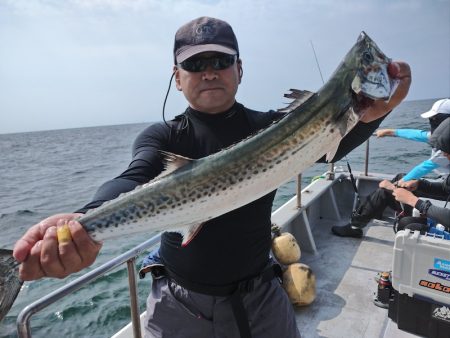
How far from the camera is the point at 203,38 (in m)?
2.52

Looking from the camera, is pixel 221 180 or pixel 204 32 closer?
pixel 221 180

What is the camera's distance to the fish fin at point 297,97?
2.28 metres

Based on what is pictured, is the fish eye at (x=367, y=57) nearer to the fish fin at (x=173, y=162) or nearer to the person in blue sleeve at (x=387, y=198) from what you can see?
the fish fin at (x=173, y=162)

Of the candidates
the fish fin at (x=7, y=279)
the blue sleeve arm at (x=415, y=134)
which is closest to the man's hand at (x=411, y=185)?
the blue sleeve arm at (x=415, y=134)

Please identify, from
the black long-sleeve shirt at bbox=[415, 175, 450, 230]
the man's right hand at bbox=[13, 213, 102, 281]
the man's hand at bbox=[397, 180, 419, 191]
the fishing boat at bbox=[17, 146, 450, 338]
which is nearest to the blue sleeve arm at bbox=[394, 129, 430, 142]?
the black long-sleeve shirt at bbox=[415, 175, 450, 230]

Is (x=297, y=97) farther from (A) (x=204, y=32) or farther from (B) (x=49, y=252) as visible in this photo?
(B) (x=49, y=252)

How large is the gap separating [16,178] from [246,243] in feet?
101

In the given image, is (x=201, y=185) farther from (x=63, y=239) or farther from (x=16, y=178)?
(x=16, y=178)

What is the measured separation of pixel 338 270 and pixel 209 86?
471 cm

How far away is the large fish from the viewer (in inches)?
83.9

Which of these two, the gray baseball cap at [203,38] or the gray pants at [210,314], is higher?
the gray baseball cap at [203,38]

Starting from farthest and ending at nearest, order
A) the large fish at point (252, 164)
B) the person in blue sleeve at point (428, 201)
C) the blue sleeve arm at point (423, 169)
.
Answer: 1. the blue sleeve arm at point (423, 169)
2. the person in blue sleeve at point (428, 201)
3. the large fish at point (252, 164)

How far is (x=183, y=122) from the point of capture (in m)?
2.68

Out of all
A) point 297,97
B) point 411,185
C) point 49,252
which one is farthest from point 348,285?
point 49,252
